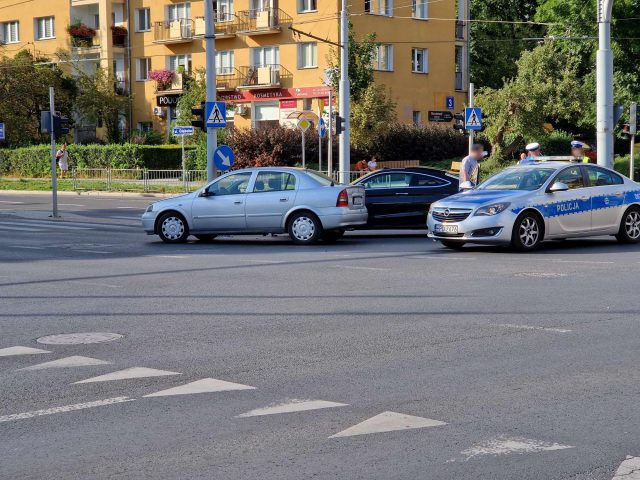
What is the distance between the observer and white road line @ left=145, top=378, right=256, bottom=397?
24.0 ft

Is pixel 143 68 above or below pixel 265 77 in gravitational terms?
above

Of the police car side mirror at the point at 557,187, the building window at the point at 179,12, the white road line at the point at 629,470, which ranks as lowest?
the white road line at the point at 629,470

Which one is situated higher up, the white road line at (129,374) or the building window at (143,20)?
the building window at (143,20)

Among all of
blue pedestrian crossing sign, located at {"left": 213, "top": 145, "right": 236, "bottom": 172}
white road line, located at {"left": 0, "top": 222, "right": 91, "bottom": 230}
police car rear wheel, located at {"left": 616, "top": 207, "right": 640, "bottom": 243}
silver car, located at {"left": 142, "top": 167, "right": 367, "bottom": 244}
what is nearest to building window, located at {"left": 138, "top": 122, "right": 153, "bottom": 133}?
white road line, located at {"left": 0, "top": 222, "right": 91, "bottom": 230}

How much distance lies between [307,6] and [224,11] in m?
5.75

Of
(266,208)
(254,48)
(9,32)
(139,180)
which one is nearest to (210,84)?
(266,208)

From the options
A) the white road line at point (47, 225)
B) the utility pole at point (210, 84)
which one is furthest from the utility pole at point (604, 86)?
the white road line at point (47, 225)

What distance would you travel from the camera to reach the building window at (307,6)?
5366 cm

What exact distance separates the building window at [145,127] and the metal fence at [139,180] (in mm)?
14048

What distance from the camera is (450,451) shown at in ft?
19.0

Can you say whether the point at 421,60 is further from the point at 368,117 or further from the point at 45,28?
the point at 45,28

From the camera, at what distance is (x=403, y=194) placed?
2234cm

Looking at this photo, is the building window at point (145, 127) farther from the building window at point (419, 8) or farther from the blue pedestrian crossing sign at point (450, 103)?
the blue pedestrian crossing sign at point (450, 103)

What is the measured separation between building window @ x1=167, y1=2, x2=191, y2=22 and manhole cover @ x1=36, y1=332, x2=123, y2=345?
51.2 m
